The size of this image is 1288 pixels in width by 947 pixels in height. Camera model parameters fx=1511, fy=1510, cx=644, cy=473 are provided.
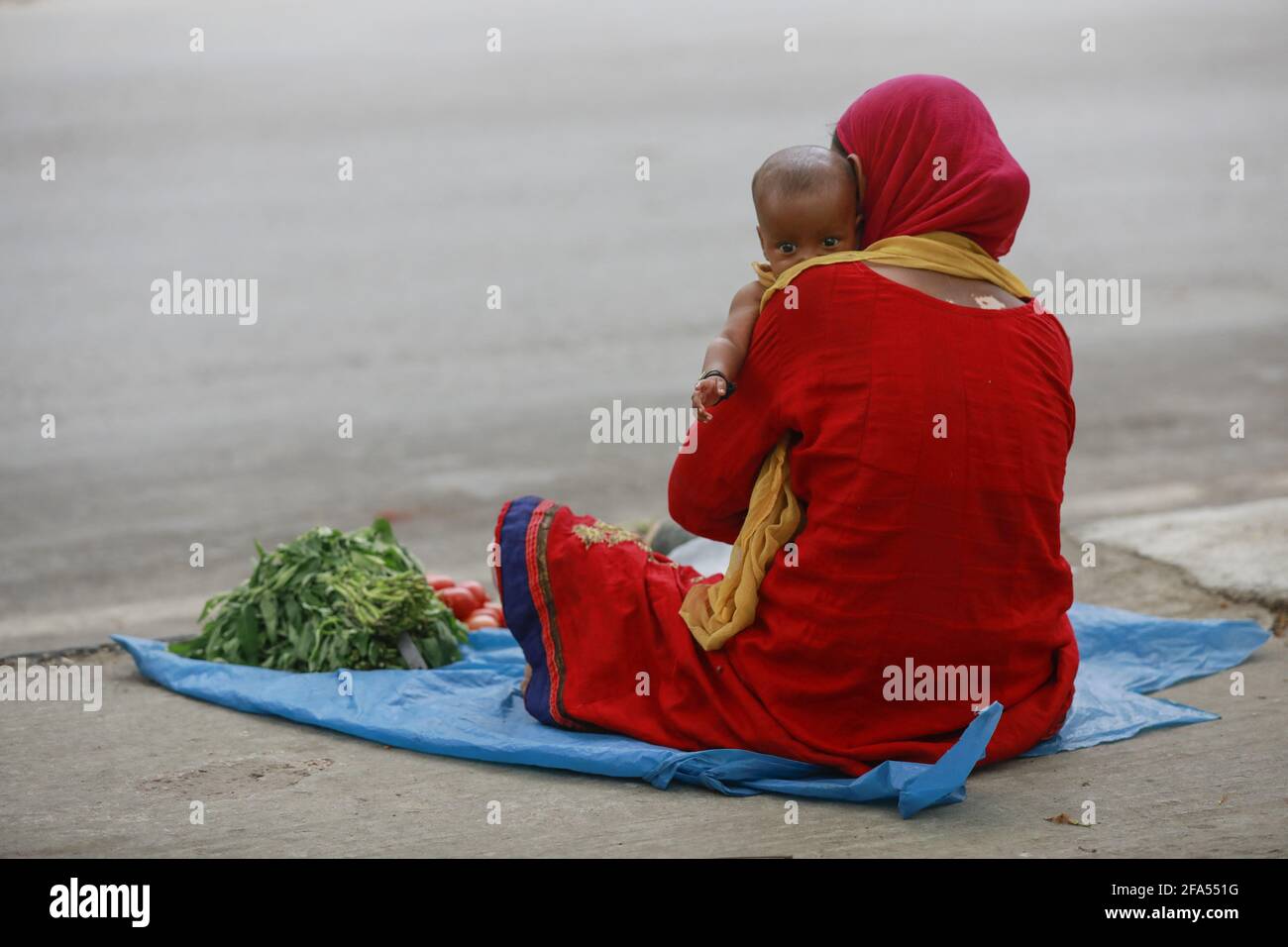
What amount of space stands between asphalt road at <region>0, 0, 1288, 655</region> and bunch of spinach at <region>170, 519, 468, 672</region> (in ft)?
3.71

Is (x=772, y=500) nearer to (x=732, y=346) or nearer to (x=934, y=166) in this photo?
(x=732, y=346)

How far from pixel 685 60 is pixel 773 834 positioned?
1759cm

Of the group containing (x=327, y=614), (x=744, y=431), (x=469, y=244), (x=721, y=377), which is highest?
(x=469, y=244)

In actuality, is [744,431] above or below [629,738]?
above

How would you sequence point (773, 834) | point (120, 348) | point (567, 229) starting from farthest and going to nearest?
1. point (567, 229)
2. point (120, 348)
3. point (773, 834)

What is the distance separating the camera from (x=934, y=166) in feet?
11.0

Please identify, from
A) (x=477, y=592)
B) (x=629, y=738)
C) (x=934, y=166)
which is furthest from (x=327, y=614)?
(x=934, y=166)

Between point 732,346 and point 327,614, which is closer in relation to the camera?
point 732,346

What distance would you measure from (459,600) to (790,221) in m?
2.24

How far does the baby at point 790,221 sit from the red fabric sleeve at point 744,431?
0.06 meters

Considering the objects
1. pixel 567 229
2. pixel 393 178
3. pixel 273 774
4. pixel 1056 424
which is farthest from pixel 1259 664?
pixel 393 178

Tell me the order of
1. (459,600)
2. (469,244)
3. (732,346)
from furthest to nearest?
1. (469,244)
2. (459,600)
3. (732,346)

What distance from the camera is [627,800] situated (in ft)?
10.9

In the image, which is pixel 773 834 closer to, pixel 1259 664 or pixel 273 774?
pixel 273 774
